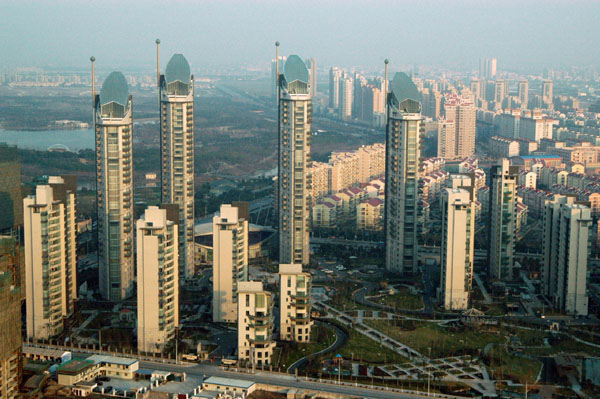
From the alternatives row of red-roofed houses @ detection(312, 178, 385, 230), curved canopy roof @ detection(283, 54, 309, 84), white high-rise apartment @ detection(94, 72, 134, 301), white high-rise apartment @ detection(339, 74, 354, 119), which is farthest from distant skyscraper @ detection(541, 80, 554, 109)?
white high-rise apartment @ detection(94, 72, 134, 301)

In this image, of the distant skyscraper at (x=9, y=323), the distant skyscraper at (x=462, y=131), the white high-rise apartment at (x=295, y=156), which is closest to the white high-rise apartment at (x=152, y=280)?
the distant skyscraper at (x=9, y=323)

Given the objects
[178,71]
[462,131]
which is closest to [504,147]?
[462,131]

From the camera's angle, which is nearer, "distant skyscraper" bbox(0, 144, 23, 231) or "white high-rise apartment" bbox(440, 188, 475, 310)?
"white high-rise apartment" bbox(440, 188, 475, 310)

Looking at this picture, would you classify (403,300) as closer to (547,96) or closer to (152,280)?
(152,280)

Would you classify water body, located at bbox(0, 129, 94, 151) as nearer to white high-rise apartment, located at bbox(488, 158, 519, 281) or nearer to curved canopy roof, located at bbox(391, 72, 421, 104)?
curved canopy roof, located at bbox(391, 72, 421, 104)

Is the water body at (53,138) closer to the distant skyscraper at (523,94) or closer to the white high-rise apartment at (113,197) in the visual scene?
the white high-rise apartment at (113,197)

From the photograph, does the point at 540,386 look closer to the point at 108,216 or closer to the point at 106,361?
the point at 106,361

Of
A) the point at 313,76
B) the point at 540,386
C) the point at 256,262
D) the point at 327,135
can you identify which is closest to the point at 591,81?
the point at 313,76
